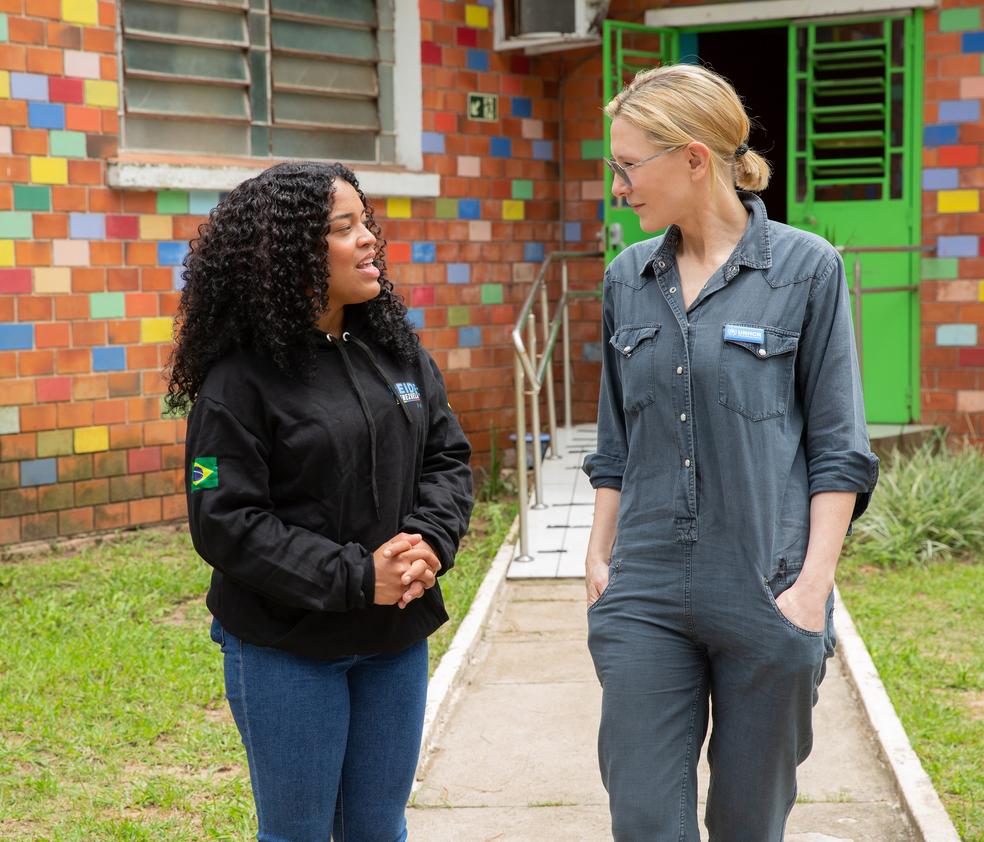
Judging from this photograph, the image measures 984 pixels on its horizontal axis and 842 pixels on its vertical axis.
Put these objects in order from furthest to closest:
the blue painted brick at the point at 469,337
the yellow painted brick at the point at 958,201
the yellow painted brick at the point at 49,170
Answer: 1. the blue painted brick at the point at 469,337
2. the yellow painted brick at the point at 958,201
3. the yellow painted brick at the point at 49,170

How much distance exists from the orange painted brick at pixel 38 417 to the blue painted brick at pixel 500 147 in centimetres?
349

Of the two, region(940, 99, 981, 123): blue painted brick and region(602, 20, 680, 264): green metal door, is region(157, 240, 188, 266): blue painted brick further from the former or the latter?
region(940, 99, 981, 123): blue painted brick

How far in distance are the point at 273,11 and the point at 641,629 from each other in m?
6.43

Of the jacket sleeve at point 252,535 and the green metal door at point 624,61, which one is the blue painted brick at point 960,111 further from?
the jacket sleeve at point 252,535

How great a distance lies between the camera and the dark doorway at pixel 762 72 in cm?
1226

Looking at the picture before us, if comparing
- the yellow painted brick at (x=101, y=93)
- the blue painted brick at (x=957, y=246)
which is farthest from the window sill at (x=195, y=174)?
the blue painted brick at (x=957, y=246)

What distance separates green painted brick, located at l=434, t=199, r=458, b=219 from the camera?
880 cm

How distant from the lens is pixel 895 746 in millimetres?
4207

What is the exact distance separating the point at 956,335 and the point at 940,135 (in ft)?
4.14

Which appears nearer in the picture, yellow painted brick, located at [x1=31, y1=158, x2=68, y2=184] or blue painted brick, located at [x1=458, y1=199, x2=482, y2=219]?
yellow painted brick, located at [x1=31, y1=158, x2=68, y2=184]

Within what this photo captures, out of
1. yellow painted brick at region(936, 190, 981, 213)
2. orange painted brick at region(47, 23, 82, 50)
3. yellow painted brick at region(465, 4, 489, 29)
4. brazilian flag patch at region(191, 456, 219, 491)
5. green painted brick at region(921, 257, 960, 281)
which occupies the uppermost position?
yellow painted brick at region(465, 4, 489, 29)

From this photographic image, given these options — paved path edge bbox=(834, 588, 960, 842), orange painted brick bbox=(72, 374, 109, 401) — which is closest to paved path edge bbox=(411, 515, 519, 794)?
paved path edge bbox=(834, 588, 960, 842)

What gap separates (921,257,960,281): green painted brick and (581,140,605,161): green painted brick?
2.30 meters

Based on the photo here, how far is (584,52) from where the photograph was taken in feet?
31.0
